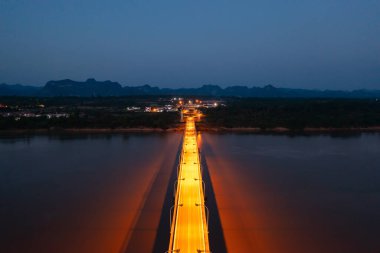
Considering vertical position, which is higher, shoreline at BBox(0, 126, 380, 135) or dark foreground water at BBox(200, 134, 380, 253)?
shoreline at BBox(0, 126, 380, 135)

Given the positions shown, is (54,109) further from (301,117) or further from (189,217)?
(189,217)

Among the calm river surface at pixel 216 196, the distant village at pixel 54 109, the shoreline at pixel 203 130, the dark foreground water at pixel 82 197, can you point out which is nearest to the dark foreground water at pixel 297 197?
the calm river surface at pixel 216 196

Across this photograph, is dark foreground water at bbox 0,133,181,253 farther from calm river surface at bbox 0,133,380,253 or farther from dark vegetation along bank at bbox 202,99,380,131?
dark vegetation along bank at bbox 202,99,380,131

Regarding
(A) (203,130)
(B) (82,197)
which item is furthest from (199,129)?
(B) (82,197)

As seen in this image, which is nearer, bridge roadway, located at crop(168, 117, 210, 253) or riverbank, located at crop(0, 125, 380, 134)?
bridge roadway, located at crop(168, 117, 210, 253)

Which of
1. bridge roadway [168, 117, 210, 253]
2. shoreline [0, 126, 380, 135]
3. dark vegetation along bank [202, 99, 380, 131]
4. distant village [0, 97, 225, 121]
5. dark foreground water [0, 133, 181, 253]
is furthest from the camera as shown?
distant village [0, 97, 225, 121]

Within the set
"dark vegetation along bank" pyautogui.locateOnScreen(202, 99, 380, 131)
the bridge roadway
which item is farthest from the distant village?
the bridge roadway
